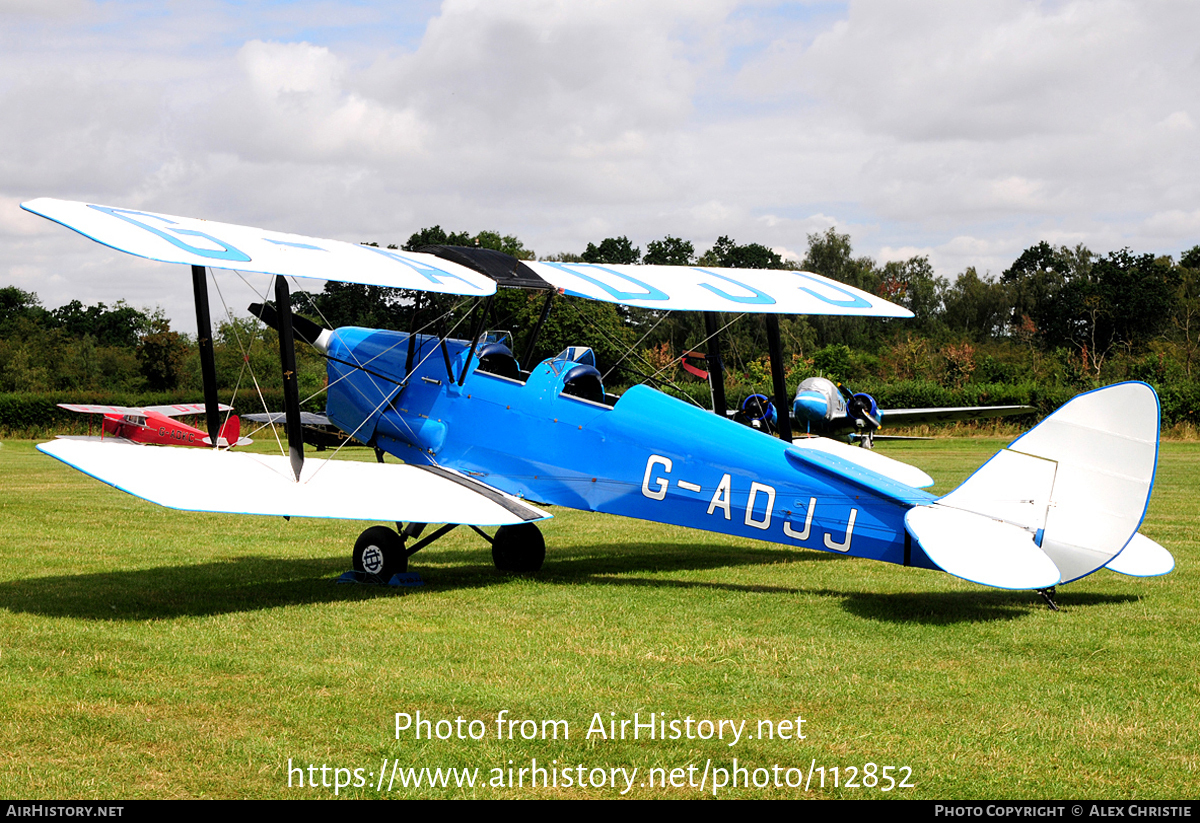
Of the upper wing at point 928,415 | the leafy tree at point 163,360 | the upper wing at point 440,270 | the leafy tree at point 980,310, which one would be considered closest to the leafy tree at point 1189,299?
the leafy tree at point 980,310

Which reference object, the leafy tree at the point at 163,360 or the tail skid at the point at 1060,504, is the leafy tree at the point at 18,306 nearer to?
the leafy tree at the point at 163,360

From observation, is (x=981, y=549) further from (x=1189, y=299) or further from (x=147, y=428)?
(x=1189, y=299)

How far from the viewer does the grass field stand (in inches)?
157

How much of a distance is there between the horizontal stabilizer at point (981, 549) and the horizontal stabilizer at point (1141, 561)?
52 cm

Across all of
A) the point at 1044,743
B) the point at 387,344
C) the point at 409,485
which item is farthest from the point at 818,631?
the point at 387,344

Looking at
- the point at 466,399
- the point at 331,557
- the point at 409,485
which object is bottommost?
the point at 331,557

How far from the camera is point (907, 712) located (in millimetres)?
4656

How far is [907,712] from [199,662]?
3689 millimetres

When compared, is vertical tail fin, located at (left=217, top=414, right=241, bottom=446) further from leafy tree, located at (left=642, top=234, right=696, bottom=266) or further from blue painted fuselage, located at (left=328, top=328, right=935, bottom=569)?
leafy tree, located at (left=642, top=234, right=696, bottom=266)

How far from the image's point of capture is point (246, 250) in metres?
7.25

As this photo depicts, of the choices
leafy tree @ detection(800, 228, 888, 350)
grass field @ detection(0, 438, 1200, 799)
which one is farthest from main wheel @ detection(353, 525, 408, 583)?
leafy tree @ detection(800, 228, 888, 350)

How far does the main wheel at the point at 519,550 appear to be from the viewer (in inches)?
360

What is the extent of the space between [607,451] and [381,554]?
1.98m
